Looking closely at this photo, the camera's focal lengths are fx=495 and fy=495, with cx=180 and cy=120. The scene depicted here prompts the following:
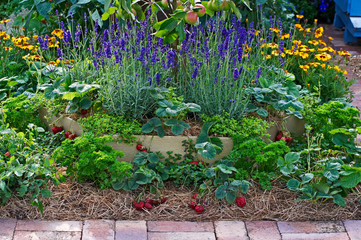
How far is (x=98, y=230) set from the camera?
9.14 ft

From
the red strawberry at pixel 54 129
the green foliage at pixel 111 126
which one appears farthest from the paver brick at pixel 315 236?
the red strawberry at pixel 54 129

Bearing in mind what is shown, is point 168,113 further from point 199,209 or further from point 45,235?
point 45,235

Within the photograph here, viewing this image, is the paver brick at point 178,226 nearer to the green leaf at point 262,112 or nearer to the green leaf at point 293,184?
the green leaf at point 293,184

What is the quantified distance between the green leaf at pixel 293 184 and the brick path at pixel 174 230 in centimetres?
22

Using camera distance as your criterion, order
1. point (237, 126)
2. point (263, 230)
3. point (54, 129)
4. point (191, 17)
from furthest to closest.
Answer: point (54, 129)
point (237, 126)
point (191, 17)
point (263, 230)

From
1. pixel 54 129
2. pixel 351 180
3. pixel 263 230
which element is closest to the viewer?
pixel 263 230

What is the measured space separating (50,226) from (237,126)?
134 centimetres

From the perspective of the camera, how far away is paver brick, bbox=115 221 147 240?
9.02ft

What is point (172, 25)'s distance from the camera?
3084 mm

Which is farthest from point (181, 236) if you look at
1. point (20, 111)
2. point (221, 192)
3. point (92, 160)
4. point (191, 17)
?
point (20, 111)

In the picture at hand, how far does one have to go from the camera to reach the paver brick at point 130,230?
9.02 feet

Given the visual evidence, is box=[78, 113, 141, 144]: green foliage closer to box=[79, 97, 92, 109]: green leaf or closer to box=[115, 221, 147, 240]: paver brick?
box=[79, 97, 92, 109]: green leaf

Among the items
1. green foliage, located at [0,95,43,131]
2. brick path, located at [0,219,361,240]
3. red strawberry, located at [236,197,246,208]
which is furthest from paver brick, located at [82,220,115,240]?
green foliage, located at [0,95,43,131]

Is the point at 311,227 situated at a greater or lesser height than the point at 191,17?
lesser
